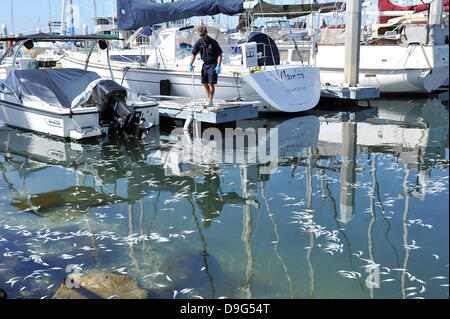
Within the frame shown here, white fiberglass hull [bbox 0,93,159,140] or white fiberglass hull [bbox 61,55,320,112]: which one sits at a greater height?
white fiberglass hull [bbox 61,55,320,112]

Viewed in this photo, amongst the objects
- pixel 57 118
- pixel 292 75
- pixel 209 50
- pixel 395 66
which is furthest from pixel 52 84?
pixel 395 66

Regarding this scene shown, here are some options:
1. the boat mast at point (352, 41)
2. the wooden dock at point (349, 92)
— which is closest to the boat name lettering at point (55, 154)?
the wooden dock at point (349, 92)

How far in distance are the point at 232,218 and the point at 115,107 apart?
20.5ft

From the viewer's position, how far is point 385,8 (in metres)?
25.5

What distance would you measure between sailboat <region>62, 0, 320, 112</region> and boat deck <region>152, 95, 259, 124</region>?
2.40 ft

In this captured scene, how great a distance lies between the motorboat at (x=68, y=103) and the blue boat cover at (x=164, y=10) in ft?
5.73

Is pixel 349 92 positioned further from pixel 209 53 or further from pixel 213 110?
pixel 209 53

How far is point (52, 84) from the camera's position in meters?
12.5

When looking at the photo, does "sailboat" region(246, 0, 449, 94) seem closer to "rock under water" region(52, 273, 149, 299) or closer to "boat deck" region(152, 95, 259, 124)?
"boat deck" region(152, 95, 259, 124)

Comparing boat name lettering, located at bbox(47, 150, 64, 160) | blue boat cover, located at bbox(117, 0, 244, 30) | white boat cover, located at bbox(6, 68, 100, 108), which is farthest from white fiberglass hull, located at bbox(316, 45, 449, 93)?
boat name lettering, located at bbox(47, 150, 64, 160)

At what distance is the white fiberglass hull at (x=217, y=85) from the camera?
13.1 m

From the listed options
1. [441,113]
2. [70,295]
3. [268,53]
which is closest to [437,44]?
[441,113]

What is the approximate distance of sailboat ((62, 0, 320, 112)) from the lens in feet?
42.2

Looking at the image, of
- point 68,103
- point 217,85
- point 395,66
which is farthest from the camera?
point 395,66
